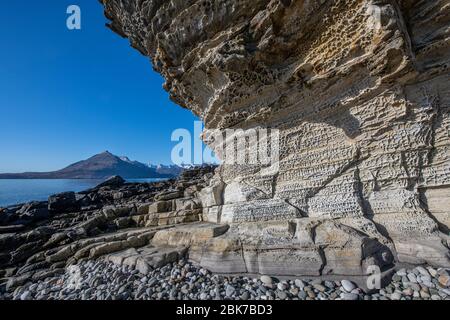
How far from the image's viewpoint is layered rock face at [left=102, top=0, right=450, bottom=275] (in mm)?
4621

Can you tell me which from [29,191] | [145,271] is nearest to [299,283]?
[145,271]

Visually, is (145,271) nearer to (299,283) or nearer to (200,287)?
(200,287)

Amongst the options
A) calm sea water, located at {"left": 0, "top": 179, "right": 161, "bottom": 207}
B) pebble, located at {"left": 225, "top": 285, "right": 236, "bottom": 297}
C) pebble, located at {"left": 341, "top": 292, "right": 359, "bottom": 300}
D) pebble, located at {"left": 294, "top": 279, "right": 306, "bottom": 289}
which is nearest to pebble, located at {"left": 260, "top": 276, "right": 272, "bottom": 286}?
pebble, located at {"left": 294, "top": 279, "right": 306, "bottom": 289}

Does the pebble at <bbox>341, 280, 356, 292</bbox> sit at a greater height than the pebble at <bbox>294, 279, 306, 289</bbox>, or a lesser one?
greater

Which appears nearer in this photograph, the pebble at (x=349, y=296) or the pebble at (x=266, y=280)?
the pebble at (x=349, y=296)

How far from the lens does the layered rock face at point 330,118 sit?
4.62 metres

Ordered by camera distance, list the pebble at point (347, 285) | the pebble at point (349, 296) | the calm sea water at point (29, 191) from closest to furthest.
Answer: the pebble at point (349, 296) < the pebble at point (347, 285) < the calm sea water at point (29, 191)

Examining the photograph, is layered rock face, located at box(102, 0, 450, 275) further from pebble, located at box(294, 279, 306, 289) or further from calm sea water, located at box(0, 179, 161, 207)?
calm sea water, located at box(0, 179, 161, 207)

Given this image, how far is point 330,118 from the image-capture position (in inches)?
227

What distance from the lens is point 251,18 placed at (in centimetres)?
568

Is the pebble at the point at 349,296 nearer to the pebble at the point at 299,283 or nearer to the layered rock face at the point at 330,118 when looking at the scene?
the layered rock face at the point at 330,118

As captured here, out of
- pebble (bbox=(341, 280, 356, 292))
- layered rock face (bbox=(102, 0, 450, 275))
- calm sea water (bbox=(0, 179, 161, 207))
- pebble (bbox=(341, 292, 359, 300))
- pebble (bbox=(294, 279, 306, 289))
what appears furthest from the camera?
calm sea water (bbox=(0, 179, 161, 207))

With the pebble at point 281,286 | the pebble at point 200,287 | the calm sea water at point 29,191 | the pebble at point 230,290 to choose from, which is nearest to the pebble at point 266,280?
the pebble at point 200,287

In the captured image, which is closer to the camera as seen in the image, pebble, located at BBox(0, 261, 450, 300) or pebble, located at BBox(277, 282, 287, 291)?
pebble, located at BBox(0, 261, 450, 300)
